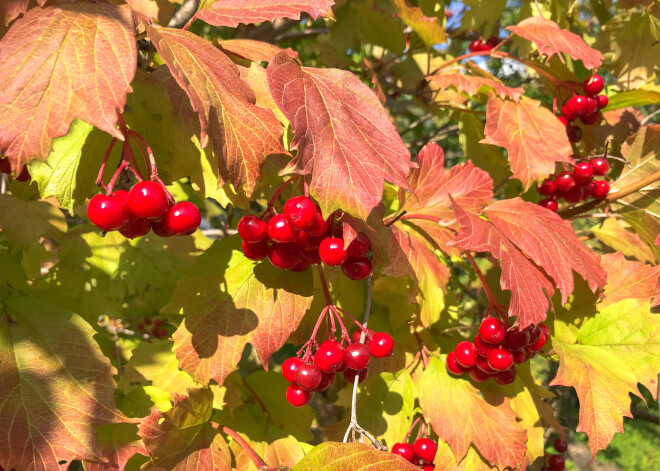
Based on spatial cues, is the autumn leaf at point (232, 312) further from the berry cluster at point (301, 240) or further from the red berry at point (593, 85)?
the red berry at point (593, 85)

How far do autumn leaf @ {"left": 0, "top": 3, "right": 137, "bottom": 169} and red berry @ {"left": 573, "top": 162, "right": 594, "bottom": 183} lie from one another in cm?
170

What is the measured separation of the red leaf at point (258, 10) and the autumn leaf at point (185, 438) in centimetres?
94

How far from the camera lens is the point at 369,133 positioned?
44.0 inches

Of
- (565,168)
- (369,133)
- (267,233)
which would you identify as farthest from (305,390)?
(565,168)

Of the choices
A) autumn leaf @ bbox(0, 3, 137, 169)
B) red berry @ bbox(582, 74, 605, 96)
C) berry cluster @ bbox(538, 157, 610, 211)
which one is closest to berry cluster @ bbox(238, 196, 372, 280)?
autumn leaf @ bbox(0, 3, 137, 169)

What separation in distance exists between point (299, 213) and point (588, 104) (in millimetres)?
1554

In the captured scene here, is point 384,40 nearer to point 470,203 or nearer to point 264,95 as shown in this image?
point 470,203

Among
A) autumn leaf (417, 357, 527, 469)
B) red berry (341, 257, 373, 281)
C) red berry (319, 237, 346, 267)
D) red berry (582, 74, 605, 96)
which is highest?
red berry (582, 74, 605, 96)

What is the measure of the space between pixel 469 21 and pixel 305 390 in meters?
2.18

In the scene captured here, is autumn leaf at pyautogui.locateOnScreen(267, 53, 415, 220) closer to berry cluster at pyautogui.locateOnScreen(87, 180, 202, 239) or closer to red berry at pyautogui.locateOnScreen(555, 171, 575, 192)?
berry cluster at pyautogui.locateOnScreen(87, 180, 202, 239)

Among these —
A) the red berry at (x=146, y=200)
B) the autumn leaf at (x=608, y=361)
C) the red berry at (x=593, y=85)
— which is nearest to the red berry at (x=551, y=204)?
the red berry at (x=593, y=85)

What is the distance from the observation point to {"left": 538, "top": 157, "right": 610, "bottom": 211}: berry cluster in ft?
6.66

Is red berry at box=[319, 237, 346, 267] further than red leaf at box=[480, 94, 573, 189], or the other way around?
red leaf at box=[480, 94, 573, 189]

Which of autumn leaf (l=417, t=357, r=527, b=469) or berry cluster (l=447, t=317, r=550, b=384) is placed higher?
berry cluster (l=447, t=317, r=550, b=384)
